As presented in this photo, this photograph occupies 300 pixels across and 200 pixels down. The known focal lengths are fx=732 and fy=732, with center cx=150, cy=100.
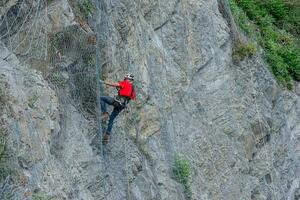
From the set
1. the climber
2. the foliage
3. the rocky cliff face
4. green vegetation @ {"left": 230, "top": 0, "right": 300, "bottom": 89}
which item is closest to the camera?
the rocky cliff face

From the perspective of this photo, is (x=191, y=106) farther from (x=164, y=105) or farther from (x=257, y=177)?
(x=257, y=177)

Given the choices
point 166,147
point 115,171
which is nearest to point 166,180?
point 166,147

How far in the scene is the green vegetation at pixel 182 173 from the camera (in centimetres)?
1391

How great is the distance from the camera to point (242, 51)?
17.1 meters

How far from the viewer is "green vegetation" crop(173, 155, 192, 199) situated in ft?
45.6

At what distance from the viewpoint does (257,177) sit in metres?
17.0

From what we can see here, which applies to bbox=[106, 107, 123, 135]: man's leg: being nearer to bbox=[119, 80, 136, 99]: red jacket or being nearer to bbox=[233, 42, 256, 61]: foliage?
bbox=[119, 80, 136, 99]: red jacket

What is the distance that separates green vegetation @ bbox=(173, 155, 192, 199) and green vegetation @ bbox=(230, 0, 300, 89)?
5257 mm

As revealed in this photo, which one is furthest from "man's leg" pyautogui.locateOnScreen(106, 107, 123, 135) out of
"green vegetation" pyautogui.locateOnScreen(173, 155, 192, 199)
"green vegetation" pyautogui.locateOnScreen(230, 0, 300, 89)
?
"green vegetation" pyautogui.locateOnScreen(230, 0, 300, 89)

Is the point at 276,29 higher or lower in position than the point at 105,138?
higher

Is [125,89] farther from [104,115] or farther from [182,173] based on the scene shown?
[182,173]

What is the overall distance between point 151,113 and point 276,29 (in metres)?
8.24

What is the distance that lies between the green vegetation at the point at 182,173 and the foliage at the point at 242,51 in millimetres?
3858

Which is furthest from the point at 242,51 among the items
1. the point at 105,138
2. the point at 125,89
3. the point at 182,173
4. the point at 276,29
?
the point at 105,138
